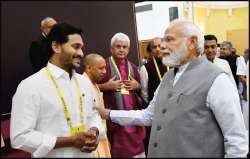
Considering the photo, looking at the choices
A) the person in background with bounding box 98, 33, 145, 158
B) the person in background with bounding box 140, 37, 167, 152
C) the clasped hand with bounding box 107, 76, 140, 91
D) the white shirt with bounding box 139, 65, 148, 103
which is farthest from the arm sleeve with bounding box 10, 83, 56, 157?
the person in background with bounding box 140, 37, 167, 152

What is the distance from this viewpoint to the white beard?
4.11ft

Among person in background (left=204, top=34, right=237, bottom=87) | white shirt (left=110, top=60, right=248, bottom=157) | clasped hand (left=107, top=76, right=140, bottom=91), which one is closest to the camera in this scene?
white shirt (left=110, top=60, right=248, bottom=157)

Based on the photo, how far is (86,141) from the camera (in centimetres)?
110

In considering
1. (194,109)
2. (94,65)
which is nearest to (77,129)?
(94,65)

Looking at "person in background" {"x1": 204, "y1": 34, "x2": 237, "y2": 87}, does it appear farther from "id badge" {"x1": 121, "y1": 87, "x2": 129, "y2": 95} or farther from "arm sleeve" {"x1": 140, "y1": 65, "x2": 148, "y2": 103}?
"id badge" {"x1": 121, "y1": 87, "x2": 129, "y2": 95}

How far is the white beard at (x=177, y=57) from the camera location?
1252mm

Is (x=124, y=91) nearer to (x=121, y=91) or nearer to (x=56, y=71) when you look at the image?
(x=121, y=91)

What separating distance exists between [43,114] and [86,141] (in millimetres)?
176

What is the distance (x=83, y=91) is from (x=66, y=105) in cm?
11

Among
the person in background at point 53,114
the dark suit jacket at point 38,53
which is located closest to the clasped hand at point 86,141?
the person in background at point 53,114

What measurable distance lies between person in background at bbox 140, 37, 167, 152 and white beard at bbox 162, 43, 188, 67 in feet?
3.23

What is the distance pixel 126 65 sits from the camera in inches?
66.7

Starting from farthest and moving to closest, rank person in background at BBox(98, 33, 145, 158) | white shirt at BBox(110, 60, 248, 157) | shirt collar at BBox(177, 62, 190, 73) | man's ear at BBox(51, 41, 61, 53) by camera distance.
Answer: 1. person in background at BBox(98, 33, 145, 158)
2. shirt collar at BBox(177, 62, 190, 73)
3. white shirt at BBox(110, 60, 248, 157)
4. man's ear at BBox(51, 41, 61, 53)

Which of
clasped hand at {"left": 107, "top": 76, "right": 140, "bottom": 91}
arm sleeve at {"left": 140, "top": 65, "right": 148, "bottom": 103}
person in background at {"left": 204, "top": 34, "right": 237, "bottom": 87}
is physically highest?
person in background at {"left": 204, "top": 34, "right": 237, "bottom": 87}
